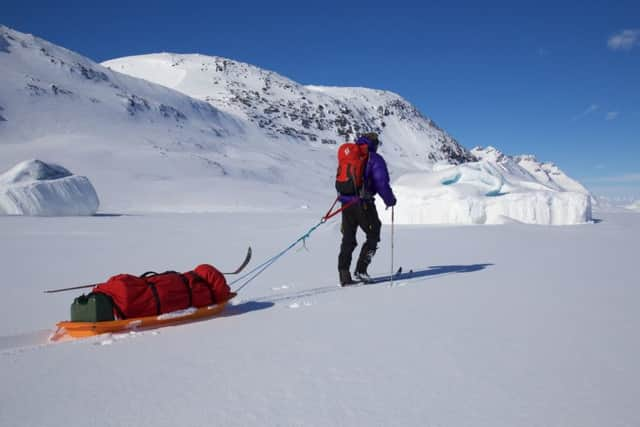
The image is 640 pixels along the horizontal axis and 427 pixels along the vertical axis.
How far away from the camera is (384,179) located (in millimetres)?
4645

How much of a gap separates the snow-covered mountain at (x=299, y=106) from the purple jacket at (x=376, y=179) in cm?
6866

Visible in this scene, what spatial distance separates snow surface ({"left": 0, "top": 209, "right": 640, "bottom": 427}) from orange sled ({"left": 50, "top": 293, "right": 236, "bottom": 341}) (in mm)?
102

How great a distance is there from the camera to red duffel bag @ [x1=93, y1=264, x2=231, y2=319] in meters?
2.93

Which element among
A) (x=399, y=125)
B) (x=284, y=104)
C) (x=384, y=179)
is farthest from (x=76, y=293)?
(x=399, y=125)

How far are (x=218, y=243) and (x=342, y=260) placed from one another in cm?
484

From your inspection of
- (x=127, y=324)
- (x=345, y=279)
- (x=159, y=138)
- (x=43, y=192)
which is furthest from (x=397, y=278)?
(x=159, y=138)

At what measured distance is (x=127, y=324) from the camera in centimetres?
284

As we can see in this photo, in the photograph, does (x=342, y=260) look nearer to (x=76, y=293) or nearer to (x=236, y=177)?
(x=76, y=293)

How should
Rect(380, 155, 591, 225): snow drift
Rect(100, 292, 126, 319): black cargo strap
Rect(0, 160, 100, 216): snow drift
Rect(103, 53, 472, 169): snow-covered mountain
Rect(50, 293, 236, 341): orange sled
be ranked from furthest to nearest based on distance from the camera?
1. Rect(103, 53, 472, 169): snow-covered mountain
2. Rect(0, 160, 100, 216): snow drift
3. Rect(380, 155, 591, 225): snow drift
4. Rect(100, 292, 126, 319): black cargo strap
5. Rect(50, 293, 236, 341): orange sled

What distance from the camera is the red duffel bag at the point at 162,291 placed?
2930 millimetres

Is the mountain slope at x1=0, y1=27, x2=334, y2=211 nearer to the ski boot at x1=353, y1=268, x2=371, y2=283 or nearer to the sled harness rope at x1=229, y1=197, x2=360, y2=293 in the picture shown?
the sled harness rope at x1=229, y1=197, x2=360, y2=293

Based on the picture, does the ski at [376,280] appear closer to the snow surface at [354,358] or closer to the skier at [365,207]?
the skier at [365,207]

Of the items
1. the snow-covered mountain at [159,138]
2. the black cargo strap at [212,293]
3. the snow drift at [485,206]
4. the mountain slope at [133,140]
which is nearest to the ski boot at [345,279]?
the black cargo strap at [212,293]

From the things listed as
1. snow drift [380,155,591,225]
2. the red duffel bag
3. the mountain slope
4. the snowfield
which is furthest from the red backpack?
the mountain slope
